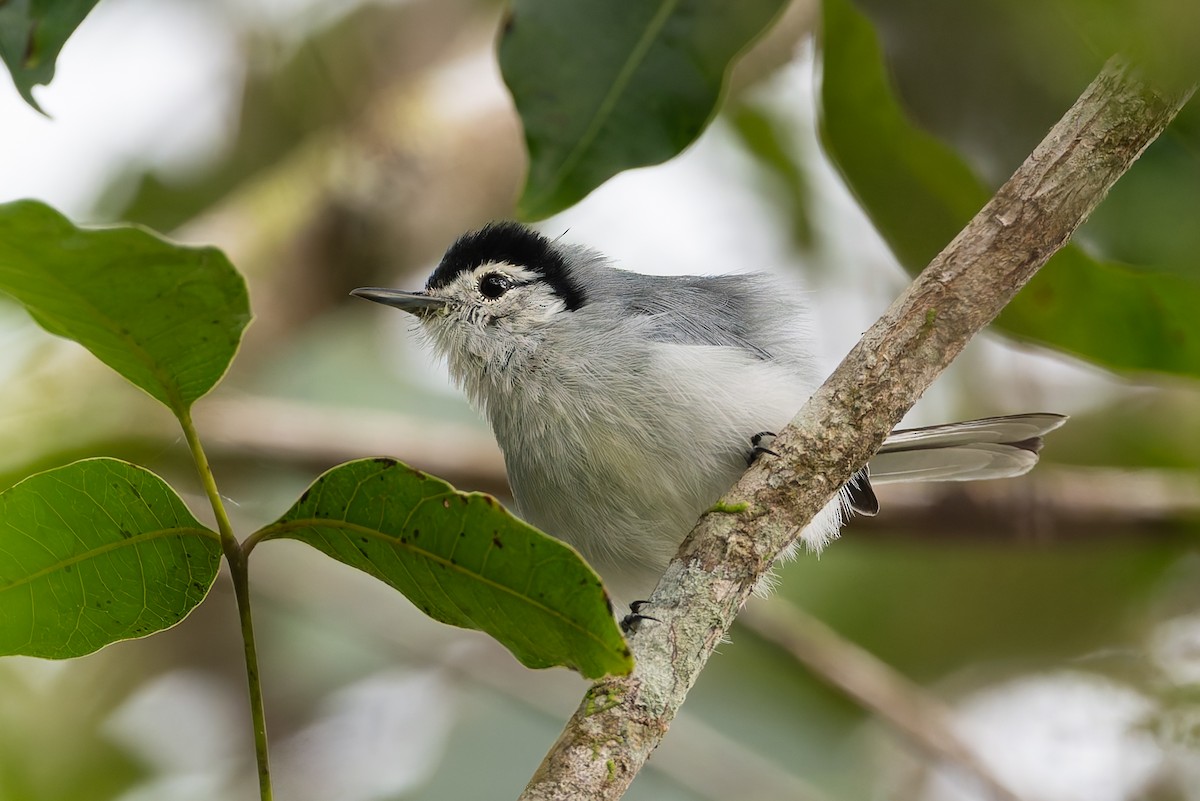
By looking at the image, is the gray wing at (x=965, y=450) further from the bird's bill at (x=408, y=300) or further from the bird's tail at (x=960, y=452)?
the bird's bill at (x=408, y=300)

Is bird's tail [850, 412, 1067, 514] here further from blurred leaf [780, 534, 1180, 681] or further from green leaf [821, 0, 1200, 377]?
blurred leaf [780, 534, 1180, 681]

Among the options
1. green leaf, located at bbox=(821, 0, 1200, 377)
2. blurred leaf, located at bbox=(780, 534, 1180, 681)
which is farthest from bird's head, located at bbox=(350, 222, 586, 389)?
blurred leaf, located at bbox=(780, 534, 1180, 681)

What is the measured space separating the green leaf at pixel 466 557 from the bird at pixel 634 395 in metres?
1.19

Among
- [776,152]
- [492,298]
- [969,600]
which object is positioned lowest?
[492,298]

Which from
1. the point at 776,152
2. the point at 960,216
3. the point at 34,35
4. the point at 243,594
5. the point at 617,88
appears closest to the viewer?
the point at 243,594

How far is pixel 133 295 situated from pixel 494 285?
187 cm

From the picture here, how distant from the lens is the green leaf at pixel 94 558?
4.47 ft

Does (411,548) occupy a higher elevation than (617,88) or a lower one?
lower

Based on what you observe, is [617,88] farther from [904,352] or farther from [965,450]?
[965,450]

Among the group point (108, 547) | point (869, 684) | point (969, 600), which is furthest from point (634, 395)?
point (969, 600)

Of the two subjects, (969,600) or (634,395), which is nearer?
(634,395)

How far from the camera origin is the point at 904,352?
5.95 ft

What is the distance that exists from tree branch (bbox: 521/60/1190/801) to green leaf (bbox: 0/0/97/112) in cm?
116

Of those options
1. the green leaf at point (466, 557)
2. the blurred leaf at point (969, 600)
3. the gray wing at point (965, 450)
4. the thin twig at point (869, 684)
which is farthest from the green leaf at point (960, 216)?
the blurred leaf at point (969, 600)
